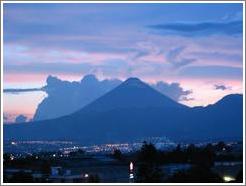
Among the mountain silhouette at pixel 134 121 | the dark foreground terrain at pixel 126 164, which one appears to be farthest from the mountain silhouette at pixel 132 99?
the dark foreground terrain at pixel 126 164

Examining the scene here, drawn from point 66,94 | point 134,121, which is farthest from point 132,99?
point 66,94

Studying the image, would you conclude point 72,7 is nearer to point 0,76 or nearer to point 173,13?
point 173,13

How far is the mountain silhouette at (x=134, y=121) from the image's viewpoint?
2456 centimetres

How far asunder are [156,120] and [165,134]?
11.4 feet

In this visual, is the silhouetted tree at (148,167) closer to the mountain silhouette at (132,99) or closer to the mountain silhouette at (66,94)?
the mountain silhouette at (66,94)

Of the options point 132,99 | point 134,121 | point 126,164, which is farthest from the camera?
point 132,99

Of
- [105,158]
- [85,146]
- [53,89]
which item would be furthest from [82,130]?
[53,89]

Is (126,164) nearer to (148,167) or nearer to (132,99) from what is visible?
(148,167)

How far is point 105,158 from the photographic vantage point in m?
18.9

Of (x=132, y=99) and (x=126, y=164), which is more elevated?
(x=132, y=99)

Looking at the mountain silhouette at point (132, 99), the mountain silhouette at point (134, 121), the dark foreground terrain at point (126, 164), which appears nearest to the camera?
the dark foreground terrain at point (126, 164)

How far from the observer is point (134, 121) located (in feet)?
91.5

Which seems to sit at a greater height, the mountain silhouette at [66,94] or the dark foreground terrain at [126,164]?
the mountain silhouette at [66,94]

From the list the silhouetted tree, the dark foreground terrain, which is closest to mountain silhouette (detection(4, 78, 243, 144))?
the dark foreground terrain
